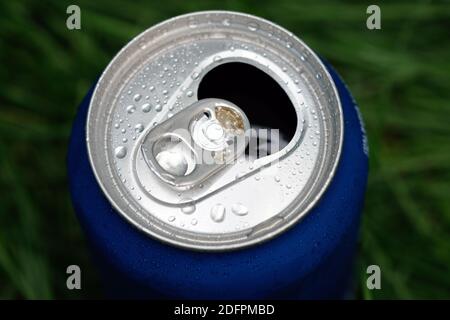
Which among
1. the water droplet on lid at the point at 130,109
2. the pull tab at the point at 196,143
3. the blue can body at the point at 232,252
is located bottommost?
the blue can body at the point at 232,252

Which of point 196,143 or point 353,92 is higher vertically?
point 353,92

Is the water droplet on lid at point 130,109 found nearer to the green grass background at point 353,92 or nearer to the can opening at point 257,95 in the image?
the can opening at point 257,95

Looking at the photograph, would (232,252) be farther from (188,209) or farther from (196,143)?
(196,143)

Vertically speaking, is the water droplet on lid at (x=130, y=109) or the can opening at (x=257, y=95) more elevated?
the can opening at (x=257, y=95)

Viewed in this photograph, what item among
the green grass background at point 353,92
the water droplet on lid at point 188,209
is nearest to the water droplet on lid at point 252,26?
the water droplet on lid at point 188,209

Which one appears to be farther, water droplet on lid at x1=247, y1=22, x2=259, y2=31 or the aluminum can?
water droplet on lid at x1=247, y1=22, x2=259, y2=31

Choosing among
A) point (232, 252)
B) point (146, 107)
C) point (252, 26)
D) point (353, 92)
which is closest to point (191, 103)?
point (146, 107)

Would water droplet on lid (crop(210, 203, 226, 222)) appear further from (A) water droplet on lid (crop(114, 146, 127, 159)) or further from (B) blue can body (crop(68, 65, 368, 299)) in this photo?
(A) water droplet on lid (crop(114, 146, 127, 159))

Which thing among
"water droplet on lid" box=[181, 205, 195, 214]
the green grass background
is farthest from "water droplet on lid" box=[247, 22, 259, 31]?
the green grass background
